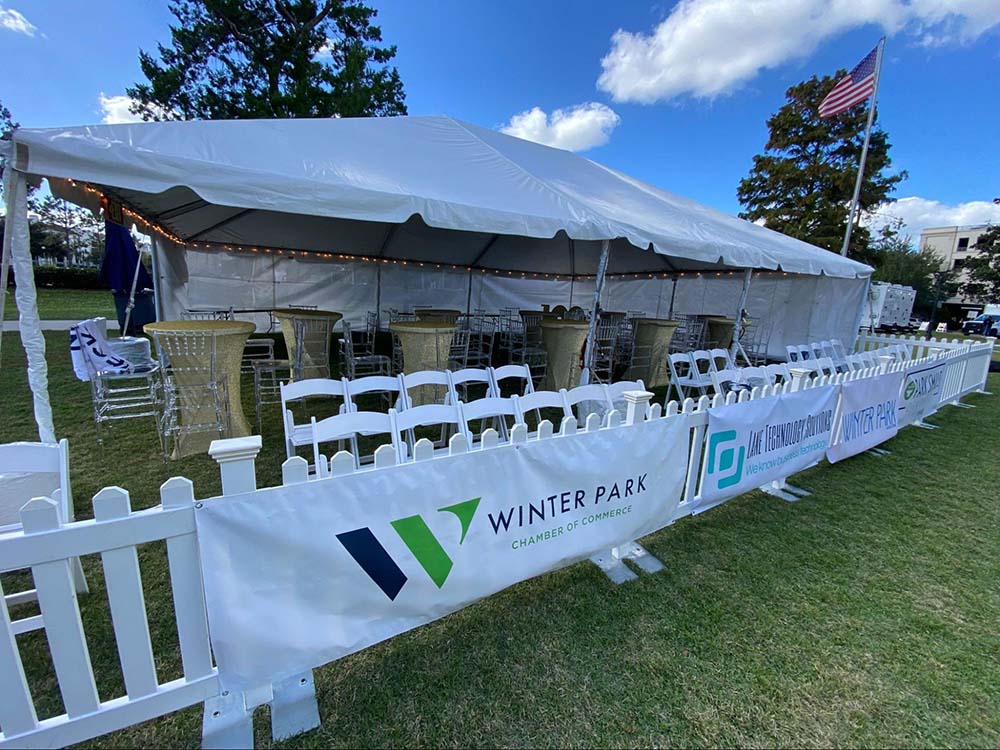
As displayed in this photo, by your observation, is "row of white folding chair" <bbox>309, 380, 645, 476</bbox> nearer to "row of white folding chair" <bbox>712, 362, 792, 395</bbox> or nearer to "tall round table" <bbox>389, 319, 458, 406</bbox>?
"row of white folding chair" <bbox>712, 362, 792, 395</bbox>

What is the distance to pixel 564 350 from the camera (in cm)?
571

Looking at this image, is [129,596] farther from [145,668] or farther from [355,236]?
[355,236]

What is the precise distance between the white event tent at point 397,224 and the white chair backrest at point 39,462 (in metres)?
0.81

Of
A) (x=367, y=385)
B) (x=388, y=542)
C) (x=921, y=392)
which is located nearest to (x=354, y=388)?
(x=367, y=385)

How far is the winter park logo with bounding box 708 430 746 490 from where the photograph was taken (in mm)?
2660

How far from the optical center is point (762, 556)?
2.55 metres

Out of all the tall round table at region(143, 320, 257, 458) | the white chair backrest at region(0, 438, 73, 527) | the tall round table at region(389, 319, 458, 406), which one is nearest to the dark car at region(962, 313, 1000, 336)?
the tall round table at region(389, 319, 458, 406)

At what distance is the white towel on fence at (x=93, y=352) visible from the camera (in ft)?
12.6

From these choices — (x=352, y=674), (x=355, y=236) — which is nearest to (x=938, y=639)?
(x=352, y=674)

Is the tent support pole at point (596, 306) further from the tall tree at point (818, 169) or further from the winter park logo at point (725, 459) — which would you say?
the tall tree at point (818, 169)

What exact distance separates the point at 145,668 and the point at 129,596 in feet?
0.85

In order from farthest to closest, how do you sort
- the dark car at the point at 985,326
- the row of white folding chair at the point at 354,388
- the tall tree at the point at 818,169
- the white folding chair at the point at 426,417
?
the dark car at the point at 985,326, the tall tree at the point at 818,169, the row of white folding chair at the point at 354,388, the white folding chair at the point at 426,417

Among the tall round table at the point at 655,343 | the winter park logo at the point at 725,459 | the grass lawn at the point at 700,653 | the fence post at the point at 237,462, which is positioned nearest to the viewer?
the fence post at the point at 237,462

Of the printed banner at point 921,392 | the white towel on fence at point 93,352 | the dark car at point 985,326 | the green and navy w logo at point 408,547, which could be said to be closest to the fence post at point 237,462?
the green and navy w logo at point 408,547
